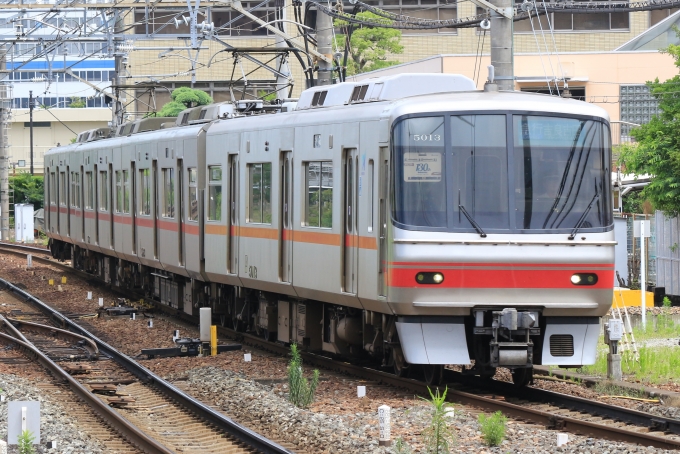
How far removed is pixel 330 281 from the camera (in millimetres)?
12461

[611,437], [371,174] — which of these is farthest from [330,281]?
[611,437]

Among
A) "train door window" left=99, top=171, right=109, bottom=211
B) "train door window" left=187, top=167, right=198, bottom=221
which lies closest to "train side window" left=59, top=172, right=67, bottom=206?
"train door window" left=99, top=171, right=109, bottom=211

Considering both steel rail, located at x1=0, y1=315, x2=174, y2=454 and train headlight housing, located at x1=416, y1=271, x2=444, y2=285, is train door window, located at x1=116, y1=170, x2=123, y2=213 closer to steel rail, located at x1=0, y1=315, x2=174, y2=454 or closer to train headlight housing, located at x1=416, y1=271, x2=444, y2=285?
steel rail, located at x1=0, y1=315, x2=174, y2=454

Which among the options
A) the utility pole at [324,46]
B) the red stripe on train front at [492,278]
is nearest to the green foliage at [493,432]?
the red stripe on train front at [492,278]

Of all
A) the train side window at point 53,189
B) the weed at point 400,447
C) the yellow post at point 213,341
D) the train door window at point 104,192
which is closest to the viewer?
the weed at point 400,447

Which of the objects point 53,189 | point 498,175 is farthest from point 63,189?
point 498,175

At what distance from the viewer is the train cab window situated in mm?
27656

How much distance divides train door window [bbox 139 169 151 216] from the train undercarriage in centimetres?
111

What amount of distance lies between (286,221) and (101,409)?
3553 millimetres

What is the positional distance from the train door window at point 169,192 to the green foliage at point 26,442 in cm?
1040

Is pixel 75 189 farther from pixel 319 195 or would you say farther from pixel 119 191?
pixel 319 195

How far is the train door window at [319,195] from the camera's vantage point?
12.5m

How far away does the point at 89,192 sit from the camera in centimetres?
2623

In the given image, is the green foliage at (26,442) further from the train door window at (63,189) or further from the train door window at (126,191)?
the train door window at (63,189)
